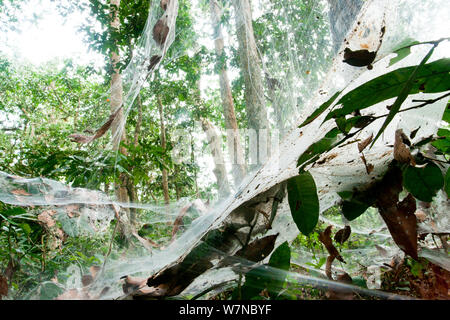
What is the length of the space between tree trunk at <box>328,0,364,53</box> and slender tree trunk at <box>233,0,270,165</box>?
2069 millimetres

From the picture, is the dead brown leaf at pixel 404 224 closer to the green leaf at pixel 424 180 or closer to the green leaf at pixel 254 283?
the green leaf at pixel 424 180

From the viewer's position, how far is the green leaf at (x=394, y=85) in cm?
41

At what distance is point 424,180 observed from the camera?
0.55m

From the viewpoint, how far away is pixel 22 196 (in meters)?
1.44

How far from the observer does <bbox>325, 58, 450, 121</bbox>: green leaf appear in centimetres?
41

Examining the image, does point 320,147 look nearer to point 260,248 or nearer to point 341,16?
point 260,248

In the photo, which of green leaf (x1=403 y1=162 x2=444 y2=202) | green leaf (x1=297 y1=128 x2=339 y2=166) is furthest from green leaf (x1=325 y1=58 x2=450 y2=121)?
green leaf (x1=403 y1=162 x2=444 y2=202)

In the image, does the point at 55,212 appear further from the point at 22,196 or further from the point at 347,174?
the point at 347,174

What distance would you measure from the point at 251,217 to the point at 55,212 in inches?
56.8

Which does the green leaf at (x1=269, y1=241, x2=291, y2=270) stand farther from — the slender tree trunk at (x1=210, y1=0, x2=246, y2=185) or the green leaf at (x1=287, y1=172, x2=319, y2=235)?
the slender tree trunk at (x1=210, y1=0, x2=246, y2=185)

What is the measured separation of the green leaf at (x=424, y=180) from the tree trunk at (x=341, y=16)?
1.50 meters

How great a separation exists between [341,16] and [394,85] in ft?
5.98

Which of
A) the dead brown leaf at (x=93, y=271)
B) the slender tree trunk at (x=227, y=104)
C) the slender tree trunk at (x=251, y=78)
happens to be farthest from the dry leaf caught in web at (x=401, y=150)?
the slender tree trunk at (x=227, y=104)
